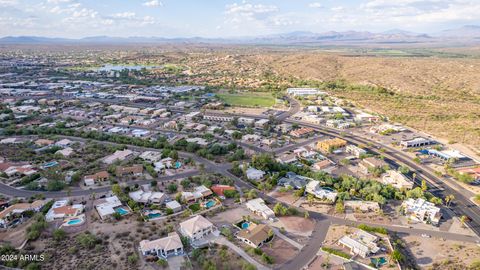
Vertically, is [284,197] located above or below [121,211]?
below

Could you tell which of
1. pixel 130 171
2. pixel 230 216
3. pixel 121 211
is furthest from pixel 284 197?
pixel 130 171

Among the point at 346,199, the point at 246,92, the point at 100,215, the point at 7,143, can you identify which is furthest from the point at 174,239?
the point at 246,92

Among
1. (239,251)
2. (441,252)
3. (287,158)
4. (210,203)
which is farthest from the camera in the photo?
(287,158)

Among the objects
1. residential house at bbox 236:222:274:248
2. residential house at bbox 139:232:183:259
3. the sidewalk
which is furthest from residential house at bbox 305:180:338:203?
residential house at bbox 139:232:183:259

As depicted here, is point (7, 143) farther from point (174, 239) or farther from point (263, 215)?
point (263, 215)

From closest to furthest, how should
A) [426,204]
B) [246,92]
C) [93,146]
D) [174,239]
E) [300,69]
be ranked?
1. [174,239]
2. [426,204]
3. [93,146]
4. [246,92]
5. [300,69]

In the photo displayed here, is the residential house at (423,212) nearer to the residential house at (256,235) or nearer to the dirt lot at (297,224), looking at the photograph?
the dirt lot at (297,224)

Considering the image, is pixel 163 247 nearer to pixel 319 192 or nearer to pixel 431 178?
pixel 319 192

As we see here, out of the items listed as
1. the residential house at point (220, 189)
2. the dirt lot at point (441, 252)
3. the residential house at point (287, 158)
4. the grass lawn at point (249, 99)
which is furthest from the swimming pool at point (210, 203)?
the grass lawn at point (249, 99)
